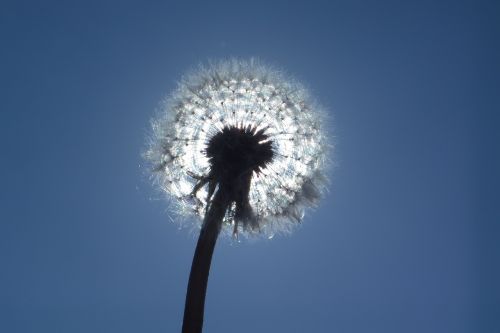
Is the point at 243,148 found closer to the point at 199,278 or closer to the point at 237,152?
the point at 237,152

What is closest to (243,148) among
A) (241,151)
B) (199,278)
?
(241,151)

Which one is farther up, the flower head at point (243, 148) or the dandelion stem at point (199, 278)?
the flower head at point (243, 148)

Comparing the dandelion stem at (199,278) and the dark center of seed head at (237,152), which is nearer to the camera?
the dandelion stem at (199,278)

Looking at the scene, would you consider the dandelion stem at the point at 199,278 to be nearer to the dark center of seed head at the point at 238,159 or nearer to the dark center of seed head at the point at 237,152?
the dark center of seed head at the point at 238,159

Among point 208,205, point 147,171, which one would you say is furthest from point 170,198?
point 208,205

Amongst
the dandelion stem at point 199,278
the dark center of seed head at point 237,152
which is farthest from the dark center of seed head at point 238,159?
the dandelion stem at point 199,278
